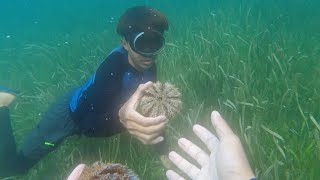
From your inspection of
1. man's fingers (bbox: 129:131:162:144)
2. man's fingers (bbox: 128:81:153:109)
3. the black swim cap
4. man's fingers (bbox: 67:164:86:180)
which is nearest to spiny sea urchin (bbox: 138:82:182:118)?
man's fingers (bbox: 128:81:153:109)

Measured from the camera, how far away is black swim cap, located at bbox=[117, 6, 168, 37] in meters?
4.34

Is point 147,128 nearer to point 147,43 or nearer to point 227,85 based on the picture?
point 147,43

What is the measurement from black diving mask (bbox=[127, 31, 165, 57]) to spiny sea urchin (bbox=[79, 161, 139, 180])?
1804mm

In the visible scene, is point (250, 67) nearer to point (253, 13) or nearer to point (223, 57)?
point (223, 57)

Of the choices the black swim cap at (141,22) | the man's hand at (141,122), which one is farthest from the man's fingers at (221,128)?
the black swim cap at (141,22)

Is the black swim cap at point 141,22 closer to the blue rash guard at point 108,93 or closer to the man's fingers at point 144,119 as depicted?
the blue rash guard at point 108,93

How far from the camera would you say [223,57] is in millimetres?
6906

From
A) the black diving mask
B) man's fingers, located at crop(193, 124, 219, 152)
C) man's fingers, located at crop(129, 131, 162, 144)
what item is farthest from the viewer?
the black diving mask

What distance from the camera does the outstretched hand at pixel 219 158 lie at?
2.92 m

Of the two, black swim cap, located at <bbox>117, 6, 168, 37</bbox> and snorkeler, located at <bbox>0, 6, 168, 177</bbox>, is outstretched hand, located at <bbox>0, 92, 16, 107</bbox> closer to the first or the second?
snorkeler, located at <bbox>0, 6, 168, 177</bbox>

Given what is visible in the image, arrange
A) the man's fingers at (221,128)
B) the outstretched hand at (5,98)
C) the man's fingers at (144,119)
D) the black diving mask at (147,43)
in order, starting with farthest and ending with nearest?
1. the outstretched hand at (5,98)
2. the black diving mask at (147,43)
3. the man's fingers at (144,119)
4. the man's fingers at (221,128)

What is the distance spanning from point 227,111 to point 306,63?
2.32m

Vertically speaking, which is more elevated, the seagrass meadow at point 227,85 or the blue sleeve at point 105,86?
the blue sleeve at point 105,86

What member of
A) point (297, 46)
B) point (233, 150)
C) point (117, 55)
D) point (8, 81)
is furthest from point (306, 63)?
point (8, 81)
